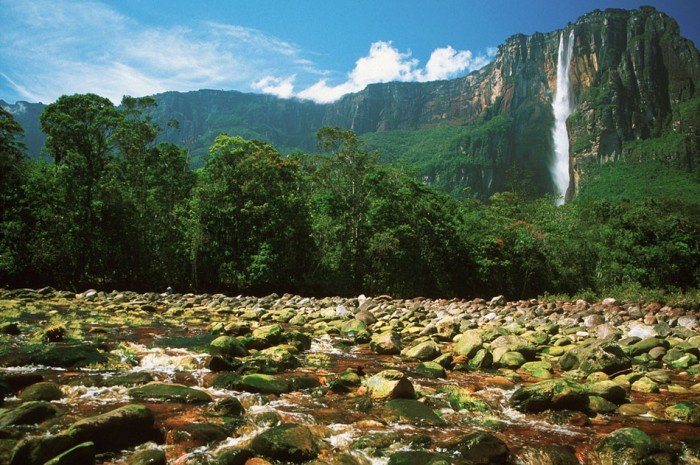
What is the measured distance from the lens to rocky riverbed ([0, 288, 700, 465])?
15.8 feet

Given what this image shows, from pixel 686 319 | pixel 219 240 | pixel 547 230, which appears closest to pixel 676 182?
pixel 547 230

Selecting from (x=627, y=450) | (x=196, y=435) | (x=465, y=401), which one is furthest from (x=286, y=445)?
(x=627, y=450)

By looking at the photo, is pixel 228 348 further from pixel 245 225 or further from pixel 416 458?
pixel 245 225

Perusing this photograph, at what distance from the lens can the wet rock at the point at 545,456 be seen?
191 inches

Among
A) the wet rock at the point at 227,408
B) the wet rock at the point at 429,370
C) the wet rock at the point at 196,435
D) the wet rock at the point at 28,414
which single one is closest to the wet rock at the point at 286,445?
the wet rock at the point at 196,435

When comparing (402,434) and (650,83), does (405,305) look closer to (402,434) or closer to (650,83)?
(402,434)

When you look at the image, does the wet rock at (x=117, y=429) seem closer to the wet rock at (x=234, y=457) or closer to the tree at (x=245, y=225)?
the wet rock at (x=234, y=457)

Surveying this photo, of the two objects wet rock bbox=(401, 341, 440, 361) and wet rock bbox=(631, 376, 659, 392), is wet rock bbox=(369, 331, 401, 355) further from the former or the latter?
wet rock bbox=(631, 376, 659, 392)

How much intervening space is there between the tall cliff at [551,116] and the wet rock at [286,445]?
104744 millimetres

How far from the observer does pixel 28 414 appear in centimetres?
512

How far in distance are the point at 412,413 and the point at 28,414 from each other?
15.9ft

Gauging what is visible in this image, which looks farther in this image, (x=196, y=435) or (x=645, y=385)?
(x=645, y=385)

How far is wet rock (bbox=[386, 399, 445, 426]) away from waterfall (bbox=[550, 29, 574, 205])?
5736 inches

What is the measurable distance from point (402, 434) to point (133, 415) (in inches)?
127
